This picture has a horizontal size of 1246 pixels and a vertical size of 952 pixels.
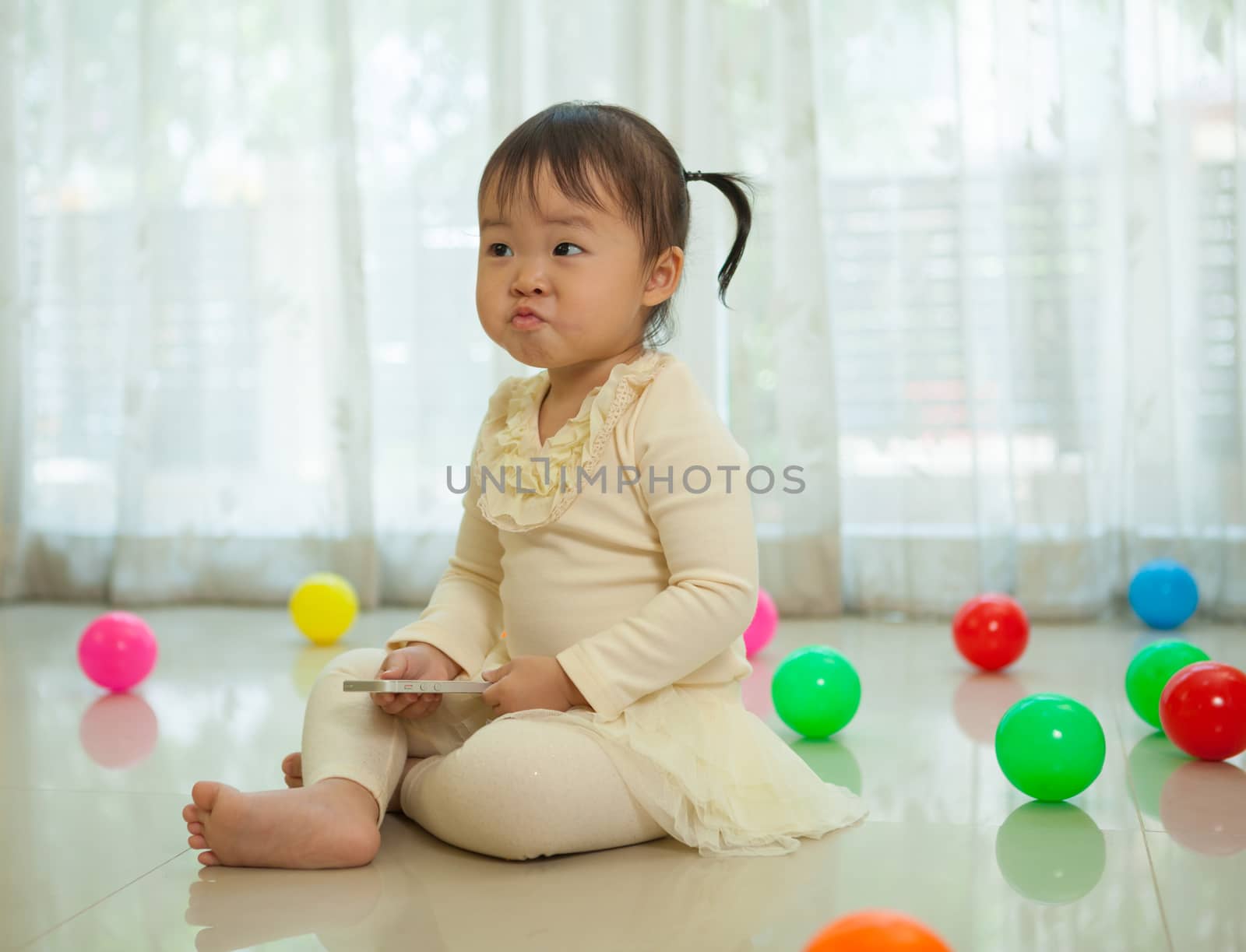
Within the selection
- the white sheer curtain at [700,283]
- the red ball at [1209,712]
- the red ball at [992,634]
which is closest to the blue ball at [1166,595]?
the white sheer curtain at [700,283]

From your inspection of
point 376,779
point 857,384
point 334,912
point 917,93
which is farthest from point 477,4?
point 334,912

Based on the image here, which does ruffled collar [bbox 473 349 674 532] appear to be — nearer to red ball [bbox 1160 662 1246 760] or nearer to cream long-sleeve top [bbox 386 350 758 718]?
cream long-sleeve top [bbox 386 350 758 718]

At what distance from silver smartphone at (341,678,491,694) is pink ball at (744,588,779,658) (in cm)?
89

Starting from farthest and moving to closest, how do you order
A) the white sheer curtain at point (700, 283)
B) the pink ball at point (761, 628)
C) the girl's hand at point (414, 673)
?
the white sheer curtain at point (700, 283), the pink ball at point (761, 628), the girl's hand at point (414, 673)

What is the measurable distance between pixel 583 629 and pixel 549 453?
17 centimetres

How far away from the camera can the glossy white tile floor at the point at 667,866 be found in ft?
3.05

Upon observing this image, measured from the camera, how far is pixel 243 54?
2.58 m

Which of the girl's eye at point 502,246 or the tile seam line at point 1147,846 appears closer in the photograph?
the tile seam line at point 1147,846

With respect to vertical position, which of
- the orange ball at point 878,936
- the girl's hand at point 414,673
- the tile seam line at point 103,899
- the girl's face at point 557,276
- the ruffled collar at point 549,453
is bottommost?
the tile seam line at point 103,899

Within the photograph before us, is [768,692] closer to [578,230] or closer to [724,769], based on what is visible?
[724,769]

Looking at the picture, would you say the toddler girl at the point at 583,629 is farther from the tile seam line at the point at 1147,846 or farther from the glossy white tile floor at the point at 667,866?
the tile seam line at the point at 1147,846

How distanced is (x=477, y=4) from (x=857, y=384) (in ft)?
3.42

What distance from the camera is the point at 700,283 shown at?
2.36 metres

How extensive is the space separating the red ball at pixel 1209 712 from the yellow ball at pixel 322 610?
1319 millimetres
